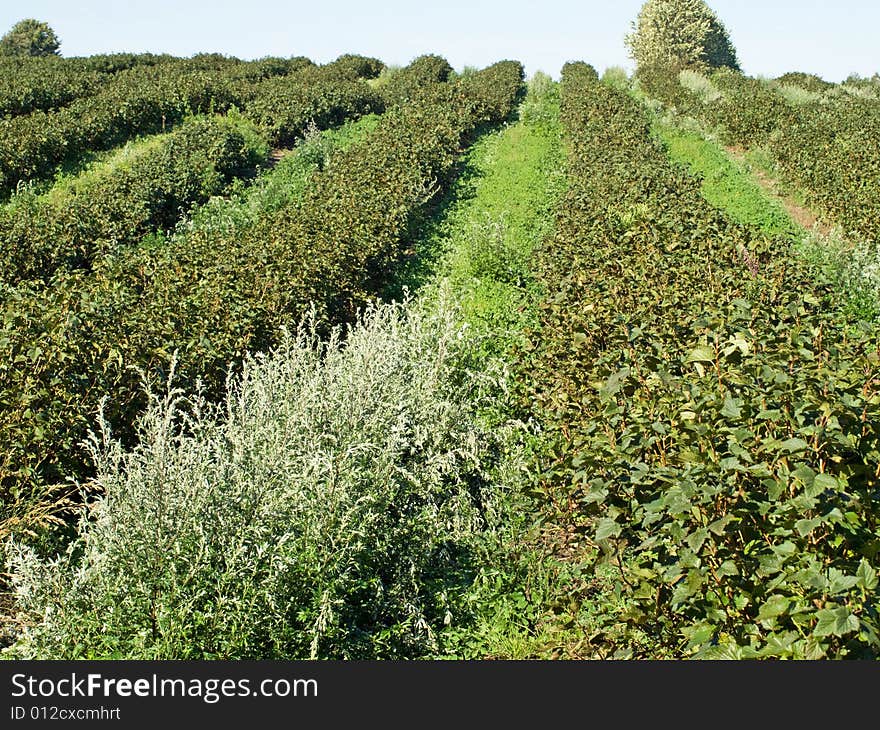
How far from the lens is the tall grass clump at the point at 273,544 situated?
3.53m

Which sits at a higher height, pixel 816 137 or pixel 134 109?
pixel 134 109

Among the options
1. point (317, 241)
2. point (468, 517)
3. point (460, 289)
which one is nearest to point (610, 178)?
point (460, 289)

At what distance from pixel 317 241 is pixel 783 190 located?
45.4ft

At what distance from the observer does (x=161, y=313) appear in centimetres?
641

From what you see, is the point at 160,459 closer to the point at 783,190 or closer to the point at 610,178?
the point at 610,178

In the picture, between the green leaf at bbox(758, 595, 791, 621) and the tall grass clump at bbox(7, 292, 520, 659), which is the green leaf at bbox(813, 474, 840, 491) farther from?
the tall grass clump at bbox(7, 292, 520, 659)

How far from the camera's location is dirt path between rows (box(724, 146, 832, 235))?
15.2m

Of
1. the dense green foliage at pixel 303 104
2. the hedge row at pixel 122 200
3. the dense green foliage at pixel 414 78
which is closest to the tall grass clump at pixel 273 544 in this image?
the hedge row at pixel 122 200

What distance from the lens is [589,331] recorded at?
252 inches

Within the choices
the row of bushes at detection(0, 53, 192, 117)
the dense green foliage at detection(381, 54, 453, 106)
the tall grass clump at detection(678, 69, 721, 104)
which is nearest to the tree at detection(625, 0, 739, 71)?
the tall grass clump at detection(678, 69, 721, 104)

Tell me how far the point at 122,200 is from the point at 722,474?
13192 mm

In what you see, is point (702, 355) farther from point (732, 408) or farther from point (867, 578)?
point (867, 578)

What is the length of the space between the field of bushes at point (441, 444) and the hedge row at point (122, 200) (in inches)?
4.8

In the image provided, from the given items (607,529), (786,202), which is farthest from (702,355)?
(786,202)
